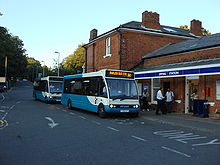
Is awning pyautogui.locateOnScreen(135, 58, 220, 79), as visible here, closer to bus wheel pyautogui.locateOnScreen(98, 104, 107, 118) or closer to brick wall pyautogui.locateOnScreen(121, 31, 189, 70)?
bus wheel pyautogui.locateOnScreen(98, 104, 107, 118)

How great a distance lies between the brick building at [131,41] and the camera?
74.7 ft

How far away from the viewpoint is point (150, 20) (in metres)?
24.7

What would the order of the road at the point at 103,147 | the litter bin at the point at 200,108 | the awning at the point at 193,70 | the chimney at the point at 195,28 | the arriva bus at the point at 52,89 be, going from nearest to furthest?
the road at the point at 103,147 < the awning at the point at 193,70 < the litter bin at the point at 200,108 < the arriva bus at the point at 52,89 < the chimney at the point at 195,28

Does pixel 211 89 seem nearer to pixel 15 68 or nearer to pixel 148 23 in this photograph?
pixel 148 23

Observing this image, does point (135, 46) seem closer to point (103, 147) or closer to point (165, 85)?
point (165, 85)

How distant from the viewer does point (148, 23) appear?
24.6 m

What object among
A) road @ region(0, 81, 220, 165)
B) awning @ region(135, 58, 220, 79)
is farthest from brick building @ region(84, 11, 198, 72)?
road @ region(0, 81, 220, 165)

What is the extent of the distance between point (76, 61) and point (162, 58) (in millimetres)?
58465

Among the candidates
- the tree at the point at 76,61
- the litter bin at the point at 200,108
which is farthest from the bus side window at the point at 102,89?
the tree at the point at 76,61

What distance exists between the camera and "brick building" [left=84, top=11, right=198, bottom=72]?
74.7ft

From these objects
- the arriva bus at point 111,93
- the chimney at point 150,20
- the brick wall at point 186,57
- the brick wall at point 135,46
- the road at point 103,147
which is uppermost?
the chimney at point 150,20

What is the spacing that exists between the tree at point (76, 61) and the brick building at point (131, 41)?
47916 mm

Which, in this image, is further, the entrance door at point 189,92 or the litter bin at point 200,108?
the entrance door at point 189,92

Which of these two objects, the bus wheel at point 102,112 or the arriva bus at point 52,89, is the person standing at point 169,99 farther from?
the arriva bus at point 52,89
